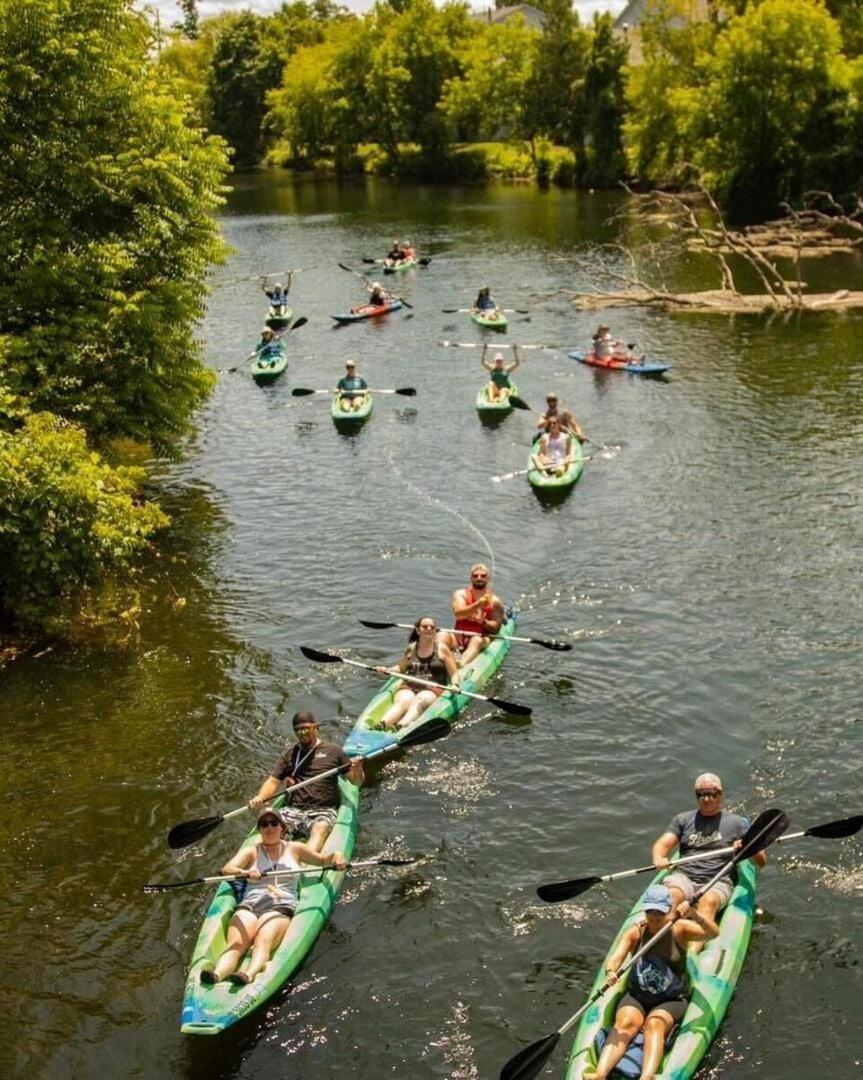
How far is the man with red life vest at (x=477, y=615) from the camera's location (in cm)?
1959

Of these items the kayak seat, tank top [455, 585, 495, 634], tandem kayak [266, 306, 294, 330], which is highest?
tandem kayak [266, 306, 294, 330]

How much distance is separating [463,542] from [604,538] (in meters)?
3.01

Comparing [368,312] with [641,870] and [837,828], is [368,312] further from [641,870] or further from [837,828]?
[641,870]

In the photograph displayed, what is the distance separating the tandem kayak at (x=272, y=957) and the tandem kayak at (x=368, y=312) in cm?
3493

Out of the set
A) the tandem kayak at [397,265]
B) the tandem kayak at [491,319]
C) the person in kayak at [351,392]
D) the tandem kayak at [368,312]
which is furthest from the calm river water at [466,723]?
the tandem kayak at [397,265]

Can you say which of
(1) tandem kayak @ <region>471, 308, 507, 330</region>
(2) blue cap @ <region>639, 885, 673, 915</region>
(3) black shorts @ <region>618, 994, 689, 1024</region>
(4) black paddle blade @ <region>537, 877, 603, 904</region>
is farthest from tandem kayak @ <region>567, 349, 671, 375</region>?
(3) black shorts @ <region>618, 994, 689, 1024</region>

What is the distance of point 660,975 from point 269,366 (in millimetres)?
31049

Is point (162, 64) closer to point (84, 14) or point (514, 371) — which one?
point (84, 14)

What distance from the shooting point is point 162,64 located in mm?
25672

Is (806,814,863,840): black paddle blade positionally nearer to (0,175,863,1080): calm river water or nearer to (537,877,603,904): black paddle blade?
(0,175,863,1080): calm river water

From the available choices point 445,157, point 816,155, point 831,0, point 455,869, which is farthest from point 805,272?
point 445,157

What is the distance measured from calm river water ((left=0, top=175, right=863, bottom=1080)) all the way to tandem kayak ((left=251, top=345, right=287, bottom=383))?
9.38 feet

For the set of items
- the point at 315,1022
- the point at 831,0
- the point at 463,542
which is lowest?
the point at 315,1022

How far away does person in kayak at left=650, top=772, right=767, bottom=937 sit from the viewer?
1272 centimetres
